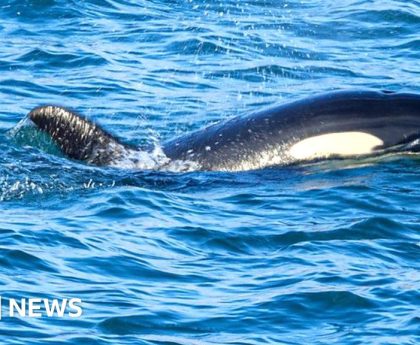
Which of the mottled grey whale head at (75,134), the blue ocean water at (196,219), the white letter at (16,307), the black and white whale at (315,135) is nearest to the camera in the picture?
the white letter at (16,307)

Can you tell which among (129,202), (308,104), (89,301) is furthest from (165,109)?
(89,301)

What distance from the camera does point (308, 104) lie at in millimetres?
15617

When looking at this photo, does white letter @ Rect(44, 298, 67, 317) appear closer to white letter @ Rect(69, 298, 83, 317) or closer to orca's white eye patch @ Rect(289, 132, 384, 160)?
white letter @ Rect(69, 298, 83, 317)

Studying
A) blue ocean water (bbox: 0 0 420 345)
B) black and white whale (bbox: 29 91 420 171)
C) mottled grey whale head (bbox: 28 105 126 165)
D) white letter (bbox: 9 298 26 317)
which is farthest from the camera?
mottled grey whale head (bbox: 28 105 126 165)

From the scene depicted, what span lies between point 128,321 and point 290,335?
1.25 metres

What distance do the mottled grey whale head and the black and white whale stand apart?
0.12 ft

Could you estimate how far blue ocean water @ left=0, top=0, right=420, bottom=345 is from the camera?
11.1m

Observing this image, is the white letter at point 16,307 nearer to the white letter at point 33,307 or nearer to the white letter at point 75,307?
the white letter at point 33,307

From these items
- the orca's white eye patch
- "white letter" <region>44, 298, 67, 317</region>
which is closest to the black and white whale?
the orca's white eye patch

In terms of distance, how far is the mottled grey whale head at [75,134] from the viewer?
51.7 ft

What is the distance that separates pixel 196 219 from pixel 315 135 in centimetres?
244

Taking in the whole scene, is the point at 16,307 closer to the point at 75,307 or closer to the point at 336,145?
the point at 75,307

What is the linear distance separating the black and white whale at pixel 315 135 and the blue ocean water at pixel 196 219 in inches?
7.7

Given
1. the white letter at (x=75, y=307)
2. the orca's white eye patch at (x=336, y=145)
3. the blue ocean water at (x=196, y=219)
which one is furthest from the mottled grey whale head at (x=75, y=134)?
the white letter at (x=75, y=307)
